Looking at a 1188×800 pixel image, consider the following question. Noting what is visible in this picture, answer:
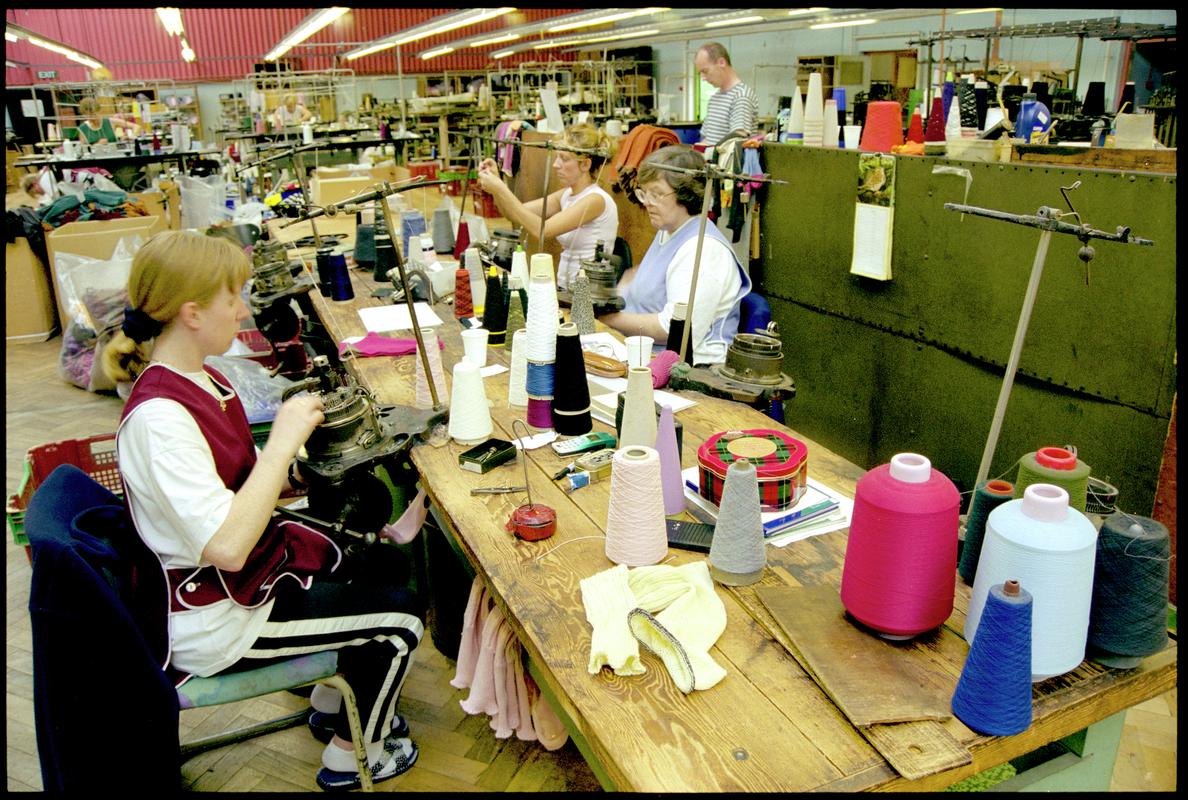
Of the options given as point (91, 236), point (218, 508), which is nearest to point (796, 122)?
point (218, 508)

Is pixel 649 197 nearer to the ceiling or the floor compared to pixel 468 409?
nearer to the ceiling

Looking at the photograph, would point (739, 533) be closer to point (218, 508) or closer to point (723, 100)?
point (218, 508)

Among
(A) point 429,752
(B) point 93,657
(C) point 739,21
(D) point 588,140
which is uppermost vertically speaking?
(C) point 739,21

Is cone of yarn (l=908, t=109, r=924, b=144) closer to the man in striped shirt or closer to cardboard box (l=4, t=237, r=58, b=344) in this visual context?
the man in striped shirt

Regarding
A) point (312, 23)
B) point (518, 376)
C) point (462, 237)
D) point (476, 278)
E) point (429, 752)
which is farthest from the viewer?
point (312, 23)

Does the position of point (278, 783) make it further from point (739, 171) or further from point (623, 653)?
point (739, 171)

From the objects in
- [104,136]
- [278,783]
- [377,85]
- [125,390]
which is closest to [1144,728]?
[278,783]

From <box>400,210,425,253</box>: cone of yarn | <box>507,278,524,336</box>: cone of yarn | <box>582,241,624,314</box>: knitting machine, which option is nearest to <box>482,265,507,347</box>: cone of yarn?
<box>507,278,524,336</box>: cone of yarn

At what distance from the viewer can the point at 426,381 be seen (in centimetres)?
235

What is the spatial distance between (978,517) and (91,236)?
5893 mm

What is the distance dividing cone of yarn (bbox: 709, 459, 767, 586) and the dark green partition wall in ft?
3.67

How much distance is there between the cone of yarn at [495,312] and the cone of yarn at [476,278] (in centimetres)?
38

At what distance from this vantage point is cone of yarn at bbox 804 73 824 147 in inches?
144

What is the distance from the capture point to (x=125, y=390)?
3662mm
